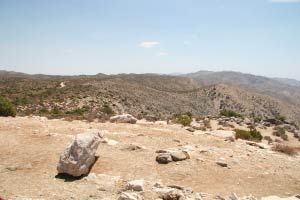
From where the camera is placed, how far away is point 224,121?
33.4 meters

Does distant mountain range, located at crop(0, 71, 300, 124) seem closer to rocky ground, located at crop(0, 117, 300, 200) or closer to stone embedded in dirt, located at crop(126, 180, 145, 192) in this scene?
rocky ground, located at crop(0, 117, 300, 200)

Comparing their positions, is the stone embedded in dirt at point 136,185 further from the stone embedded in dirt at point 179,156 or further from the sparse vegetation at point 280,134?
the sparse vegetation at point 280,134

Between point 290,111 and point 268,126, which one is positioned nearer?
point 268,126

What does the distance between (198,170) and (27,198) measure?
6062mm

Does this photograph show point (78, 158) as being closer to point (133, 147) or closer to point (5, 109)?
point (133, 147)

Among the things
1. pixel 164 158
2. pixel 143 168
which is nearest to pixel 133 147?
pixel 164 158

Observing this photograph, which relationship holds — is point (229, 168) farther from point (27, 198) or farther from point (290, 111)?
point (290, 111)

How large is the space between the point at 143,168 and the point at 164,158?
109 centimetres

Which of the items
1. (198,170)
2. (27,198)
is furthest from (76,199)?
(198,170)

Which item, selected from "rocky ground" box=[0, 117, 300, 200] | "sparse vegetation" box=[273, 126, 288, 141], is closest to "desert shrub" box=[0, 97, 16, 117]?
"rocky ground" box=[0, 117, 300, 200]

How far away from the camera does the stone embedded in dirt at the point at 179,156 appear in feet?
44.2

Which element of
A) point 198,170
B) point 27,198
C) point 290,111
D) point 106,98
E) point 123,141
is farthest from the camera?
point 290,111

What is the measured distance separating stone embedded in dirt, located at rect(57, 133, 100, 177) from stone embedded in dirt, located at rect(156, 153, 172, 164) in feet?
8.56

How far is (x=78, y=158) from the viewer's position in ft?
38.9
